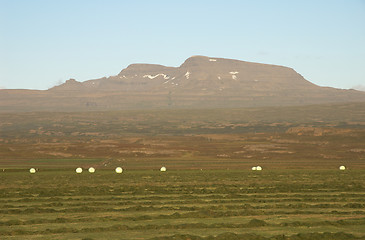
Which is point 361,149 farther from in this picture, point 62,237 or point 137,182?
point 62,237

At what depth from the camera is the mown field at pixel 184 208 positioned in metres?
27.0

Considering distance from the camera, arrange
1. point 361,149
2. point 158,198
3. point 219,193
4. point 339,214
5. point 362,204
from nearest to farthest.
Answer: point 339,214 → point 362,204 → point 158,198 → point 219,193 → point 361,149

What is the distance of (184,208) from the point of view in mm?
34719

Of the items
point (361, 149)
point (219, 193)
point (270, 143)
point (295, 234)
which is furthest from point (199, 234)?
point (270, 143)

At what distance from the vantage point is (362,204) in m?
36.3

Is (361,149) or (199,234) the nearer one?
(199,234)

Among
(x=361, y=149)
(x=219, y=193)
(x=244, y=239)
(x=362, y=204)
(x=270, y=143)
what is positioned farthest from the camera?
(x=270, y=143)

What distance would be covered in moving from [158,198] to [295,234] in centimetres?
1594

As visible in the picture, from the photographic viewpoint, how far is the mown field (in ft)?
88.7

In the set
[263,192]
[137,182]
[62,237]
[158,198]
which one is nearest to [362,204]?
[263,192]

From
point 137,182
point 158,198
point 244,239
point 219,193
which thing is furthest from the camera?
point 137,182

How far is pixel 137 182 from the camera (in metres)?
54.2

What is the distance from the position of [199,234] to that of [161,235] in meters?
1.72

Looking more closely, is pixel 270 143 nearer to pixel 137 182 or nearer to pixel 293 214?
pixel 137 182
